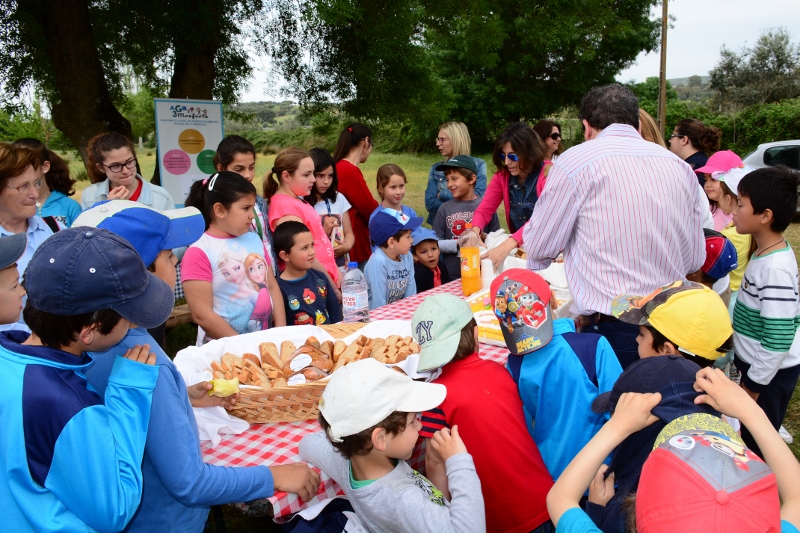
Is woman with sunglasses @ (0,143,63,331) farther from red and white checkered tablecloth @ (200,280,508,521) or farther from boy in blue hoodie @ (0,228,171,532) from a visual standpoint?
boy in blue hoodie @ (0,228,171,532)

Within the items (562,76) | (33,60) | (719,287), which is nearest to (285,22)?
(33,60)

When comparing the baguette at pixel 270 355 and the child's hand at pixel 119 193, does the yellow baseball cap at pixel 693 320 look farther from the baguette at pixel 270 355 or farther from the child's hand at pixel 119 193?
the child's hand at pixel 119 193

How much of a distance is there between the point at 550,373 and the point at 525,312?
227 mm

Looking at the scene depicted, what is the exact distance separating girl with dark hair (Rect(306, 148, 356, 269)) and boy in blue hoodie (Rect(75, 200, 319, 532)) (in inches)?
98.0

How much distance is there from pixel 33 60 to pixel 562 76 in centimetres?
2426

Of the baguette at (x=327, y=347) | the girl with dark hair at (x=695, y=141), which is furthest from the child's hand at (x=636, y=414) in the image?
the girl with dark hair at (x=695, y=141)

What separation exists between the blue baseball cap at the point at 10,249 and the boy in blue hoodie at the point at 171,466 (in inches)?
7.6

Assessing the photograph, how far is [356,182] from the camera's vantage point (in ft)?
15.6

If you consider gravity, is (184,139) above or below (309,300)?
above

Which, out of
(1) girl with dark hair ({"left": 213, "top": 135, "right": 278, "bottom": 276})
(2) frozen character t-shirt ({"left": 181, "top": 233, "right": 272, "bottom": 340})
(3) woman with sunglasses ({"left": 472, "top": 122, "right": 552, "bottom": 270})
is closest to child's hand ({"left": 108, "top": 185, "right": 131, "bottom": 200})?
(1) girl with dark hair ({"left": 213, "top": 135, "right": 278, "bottom": 276})

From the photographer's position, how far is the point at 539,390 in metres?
A: 1.94

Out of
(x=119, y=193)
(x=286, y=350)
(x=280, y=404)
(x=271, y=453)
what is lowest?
(x=271, y=453)

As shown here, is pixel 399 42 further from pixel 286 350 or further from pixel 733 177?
pixel 286 350

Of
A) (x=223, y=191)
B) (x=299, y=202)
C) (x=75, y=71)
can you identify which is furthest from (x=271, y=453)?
(x=75, y=71)
